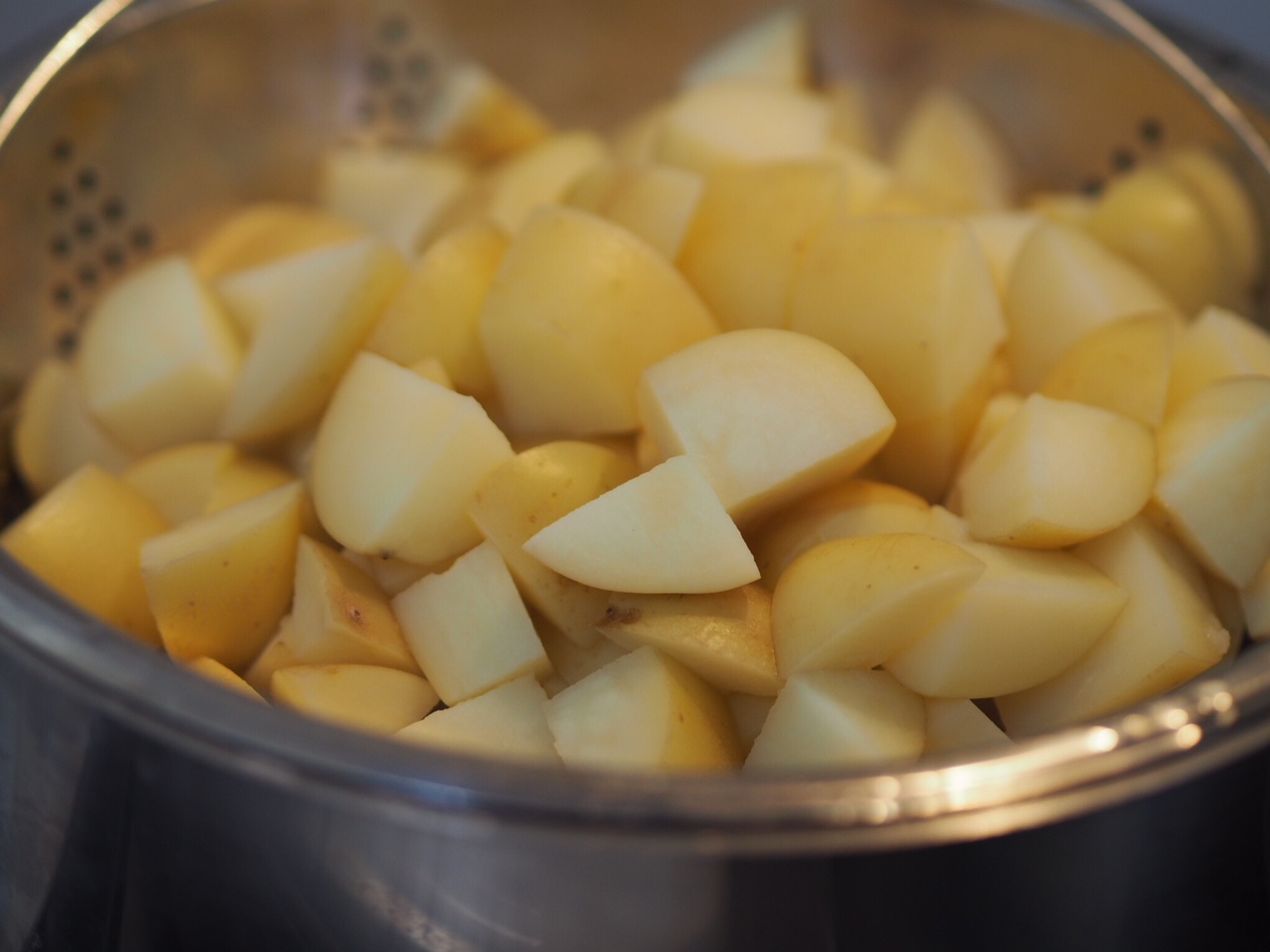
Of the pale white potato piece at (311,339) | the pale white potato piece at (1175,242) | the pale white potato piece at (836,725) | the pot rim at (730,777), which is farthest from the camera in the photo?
the pale white potato piece at (1175,242)

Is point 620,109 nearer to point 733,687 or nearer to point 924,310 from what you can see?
point 924,310

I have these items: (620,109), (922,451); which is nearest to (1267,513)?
(922,451)

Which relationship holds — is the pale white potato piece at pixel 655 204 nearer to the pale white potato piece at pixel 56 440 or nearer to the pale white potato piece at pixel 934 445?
Result: the pale white potato piece at pixel 934 445

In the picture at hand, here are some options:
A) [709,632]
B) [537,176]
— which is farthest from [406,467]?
[537,176]

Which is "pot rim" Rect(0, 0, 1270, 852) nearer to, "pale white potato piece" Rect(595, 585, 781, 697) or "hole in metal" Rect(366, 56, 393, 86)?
"pale white potato piece" Rect(595, 585, 781, 697)

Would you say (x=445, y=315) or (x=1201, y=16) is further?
(x=1201, y=16)

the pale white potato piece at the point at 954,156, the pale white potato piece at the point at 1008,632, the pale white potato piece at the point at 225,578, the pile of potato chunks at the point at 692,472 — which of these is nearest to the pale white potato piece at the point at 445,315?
the pile of potato chunks at the point at 692,472

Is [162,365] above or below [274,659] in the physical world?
above

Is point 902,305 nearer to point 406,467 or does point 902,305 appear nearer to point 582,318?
point 582,318
